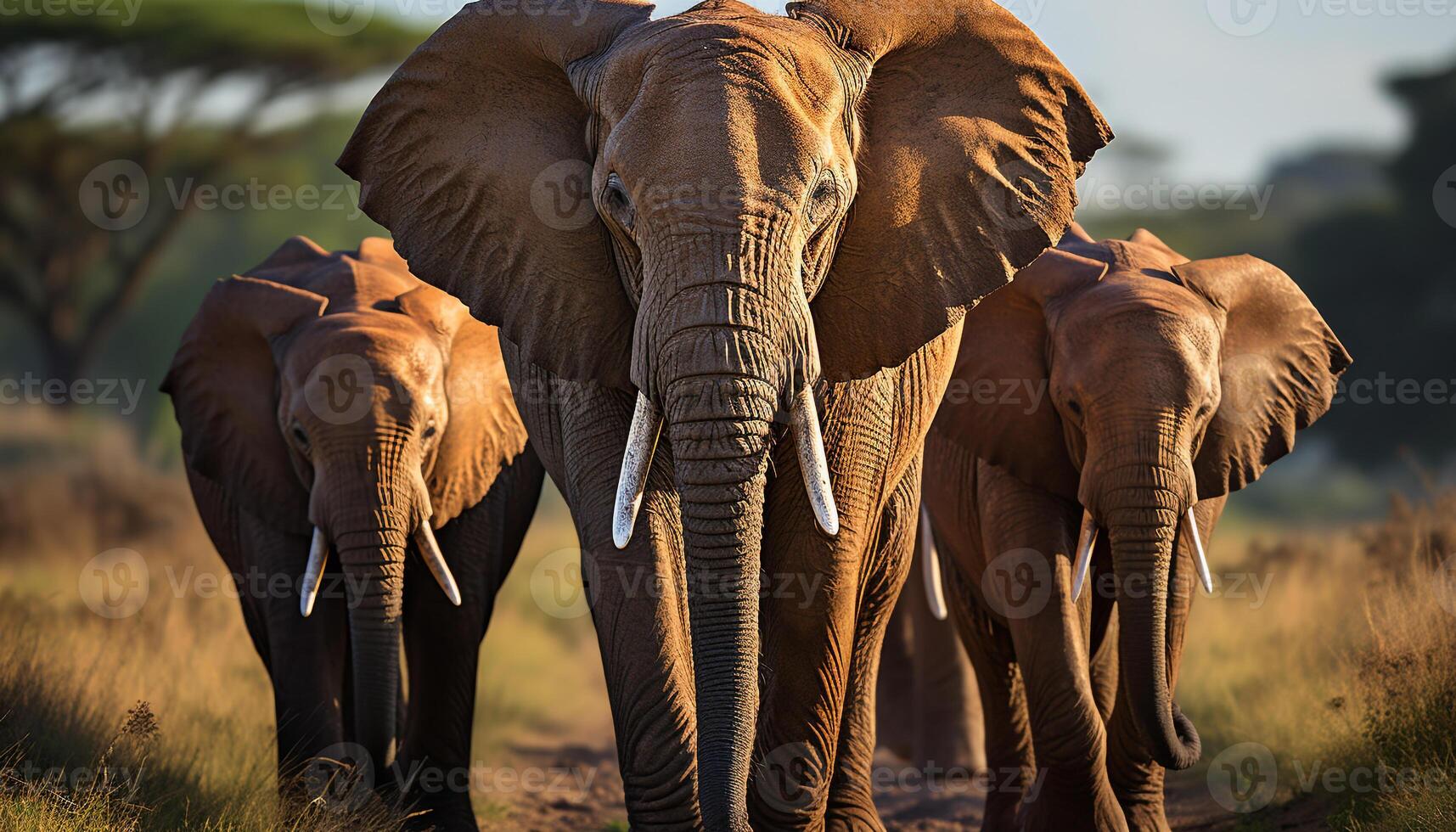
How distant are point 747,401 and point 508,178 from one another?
127 centimetres

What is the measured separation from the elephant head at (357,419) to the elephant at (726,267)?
4.47ft

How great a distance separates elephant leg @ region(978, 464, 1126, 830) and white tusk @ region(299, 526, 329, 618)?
103 inches

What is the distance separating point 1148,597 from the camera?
245 inches

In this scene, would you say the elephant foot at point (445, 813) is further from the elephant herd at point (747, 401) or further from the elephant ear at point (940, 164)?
the elephant ear at point (940, 164)

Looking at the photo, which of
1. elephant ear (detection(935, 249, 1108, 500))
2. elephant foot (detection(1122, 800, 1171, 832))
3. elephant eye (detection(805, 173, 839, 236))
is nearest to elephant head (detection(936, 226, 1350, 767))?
elephant ear (detection(935, 249, 1108, 500))

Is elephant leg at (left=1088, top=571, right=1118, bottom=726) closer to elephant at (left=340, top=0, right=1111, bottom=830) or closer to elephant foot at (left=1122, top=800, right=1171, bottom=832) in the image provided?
elephant foot at (left=1122, top=800, right=1171, bottom=832)

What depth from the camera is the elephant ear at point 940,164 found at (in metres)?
4.86

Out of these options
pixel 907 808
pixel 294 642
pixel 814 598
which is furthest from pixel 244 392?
pixel 907 808

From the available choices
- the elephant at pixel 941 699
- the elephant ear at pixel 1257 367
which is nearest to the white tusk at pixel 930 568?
the elephant at pixel 941 699

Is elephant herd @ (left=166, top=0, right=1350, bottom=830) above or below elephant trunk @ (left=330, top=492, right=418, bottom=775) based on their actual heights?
above

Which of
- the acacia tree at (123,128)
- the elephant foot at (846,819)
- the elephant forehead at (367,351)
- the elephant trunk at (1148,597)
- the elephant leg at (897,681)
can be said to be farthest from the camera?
the acacia tree at (123,128)

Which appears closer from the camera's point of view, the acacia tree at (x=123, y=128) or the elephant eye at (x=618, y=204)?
the elephant eye at (x=618, y=204)

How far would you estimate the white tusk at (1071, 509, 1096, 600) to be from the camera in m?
6.61

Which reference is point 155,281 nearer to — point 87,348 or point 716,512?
point 87,348
